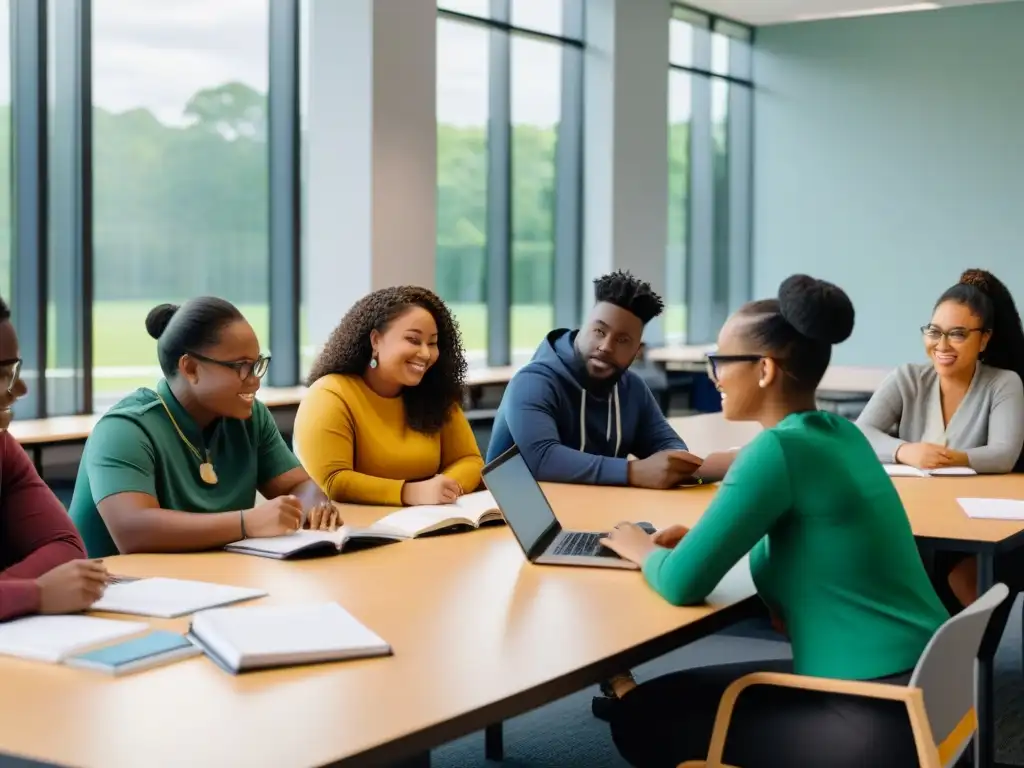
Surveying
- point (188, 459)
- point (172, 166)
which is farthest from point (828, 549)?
point (172, 166)

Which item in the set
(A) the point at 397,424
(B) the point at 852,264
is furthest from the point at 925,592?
(B) the point at 852,264

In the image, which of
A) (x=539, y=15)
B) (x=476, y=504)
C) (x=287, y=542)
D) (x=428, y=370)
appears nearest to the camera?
(x=287, y=542)

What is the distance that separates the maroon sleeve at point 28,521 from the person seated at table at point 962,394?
2.61 metres

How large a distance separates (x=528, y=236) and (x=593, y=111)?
1.04 metres

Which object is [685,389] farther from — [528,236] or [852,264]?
[852,264]

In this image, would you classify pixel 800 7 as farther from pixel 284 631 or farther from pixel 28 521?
pixel 284 631

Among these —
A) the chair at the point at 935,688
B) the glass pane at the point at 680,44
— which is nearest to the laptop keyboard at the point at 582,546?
the chair at the point at 935,688

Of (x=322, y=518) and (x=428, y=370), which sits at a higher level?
(x=428, y=370)

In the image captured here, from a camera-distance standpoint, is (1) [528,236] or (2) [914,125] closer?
(1) [528,236]

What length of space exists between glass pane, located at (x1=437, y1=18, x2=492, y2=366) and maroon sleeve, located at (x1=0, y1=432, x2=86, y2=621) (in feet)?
19.3

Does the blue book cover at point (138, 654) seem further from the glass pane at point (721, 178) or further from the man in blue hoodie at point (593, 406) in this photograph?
the glass pane at point (721, 178)

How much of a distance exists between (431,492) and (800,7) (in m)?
8.24

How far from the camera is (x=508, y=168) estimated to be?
28.7ft

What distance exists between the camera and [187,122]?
262 inches
